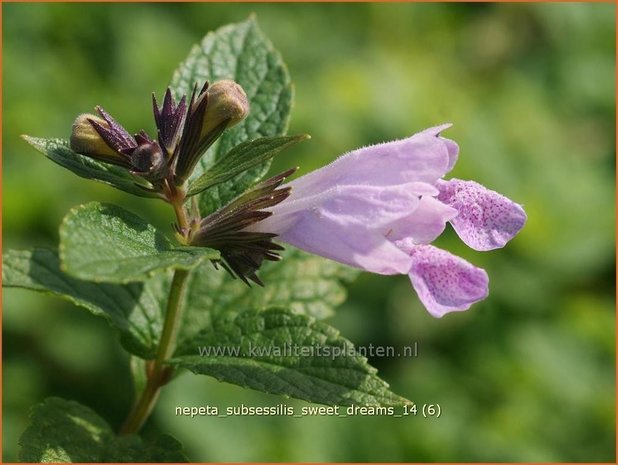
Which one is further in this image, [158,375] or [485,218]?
[158,375]

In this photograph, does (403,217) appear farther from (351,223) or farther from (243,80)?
(243,80)

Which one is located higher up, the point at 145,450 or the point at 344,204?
the point at 344,204

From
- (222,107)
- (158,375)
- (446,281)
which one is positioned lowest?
(158,375)

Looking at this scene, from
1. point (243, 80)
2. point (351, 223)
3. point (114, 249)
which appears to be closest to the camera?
point (114, 249)

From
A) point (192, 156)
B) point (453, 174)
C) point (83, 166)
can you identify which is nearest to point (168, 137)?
point (192, 156)

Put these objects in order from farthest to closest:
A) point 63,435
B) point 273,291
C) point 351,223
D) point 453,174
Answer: point 453,174 → point 273,291 → point 63,435 → point 351,223

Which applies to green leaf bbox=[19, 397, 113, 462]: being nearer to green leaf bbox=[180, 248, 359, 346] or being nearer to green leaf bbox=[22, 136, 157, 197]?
green leaf bbox=[180, 248, 359, 346]

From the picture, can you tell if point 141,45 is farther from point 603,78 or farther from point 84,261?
point 84,261

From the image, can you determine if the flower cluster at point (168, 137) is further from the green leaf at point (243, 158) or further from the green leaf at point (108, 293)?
the green leaf at point (108, 293)
